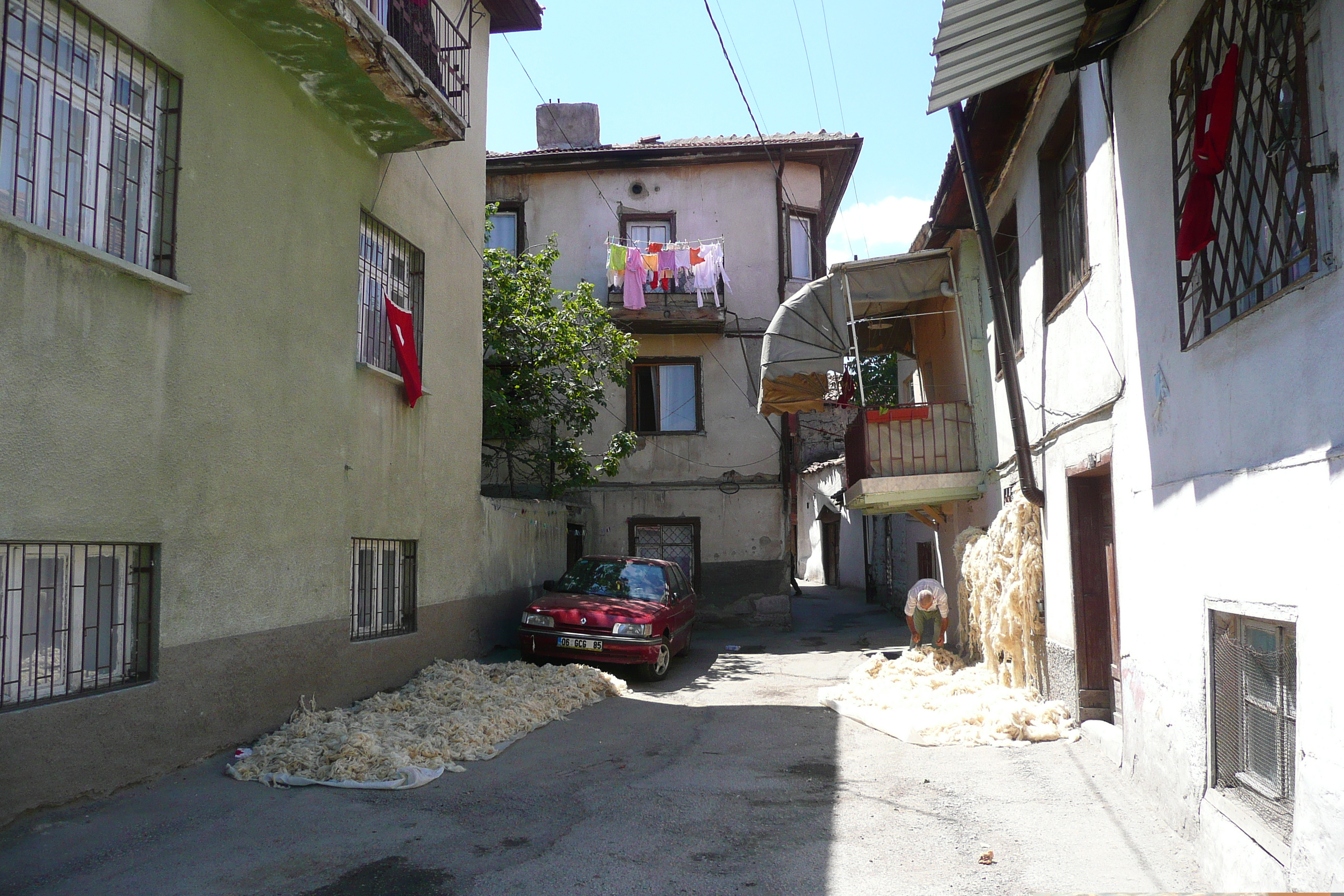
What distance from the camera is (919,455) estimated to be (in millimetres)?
12016

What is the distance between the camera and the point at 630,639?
11453mm

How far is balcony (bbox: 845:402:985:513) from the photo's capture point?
38.5ft

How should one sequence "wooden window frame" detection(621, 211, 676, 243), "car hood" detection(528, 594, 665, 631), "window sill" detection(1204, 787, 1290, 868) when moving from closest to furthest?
"window sill" detection(1204, 787, 1290, 868) → "car hood" detection(528, 594, 665, 631) → "wooden window frame" detection(621, 211, 676, 243)

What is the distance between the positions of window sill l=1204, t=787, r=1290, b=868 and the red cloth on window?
2785 millimetres

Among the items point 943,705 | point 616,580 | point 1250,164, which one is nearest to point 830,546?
point 616,580

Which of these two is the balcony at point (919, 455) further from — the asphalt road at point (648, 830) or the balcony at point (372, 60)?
the balcony at point (372, 60)

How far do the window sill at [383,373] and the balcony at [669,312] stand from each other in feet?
26.2

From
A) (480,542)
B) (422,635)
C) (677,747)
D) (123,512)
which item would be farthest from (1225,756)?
(480,542)

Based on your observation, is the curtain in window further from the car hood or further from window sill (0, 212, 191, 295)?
window sill (0, 212, 191, 295)

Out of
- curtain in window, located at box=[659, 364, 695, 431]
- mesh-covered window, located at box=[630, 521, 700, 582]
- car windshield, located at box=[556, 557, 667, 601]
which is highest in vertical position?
curtain in window, located at box=[659, 364, 695, 431]

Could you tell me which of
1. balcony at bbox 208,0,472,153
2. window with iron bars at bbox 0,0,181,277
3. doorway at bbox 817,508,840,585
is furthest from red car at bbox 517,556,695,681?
doorway at bbox 817,508,840,585

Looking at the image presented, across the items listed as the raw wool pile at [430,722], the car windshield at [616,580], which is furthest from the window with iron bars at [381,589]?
the car windshield at [616,580]

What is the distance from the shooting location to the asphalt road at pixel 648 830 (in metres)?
4.85

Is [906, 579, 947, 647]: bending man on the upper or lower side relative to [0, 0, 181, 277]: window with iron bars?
lower
